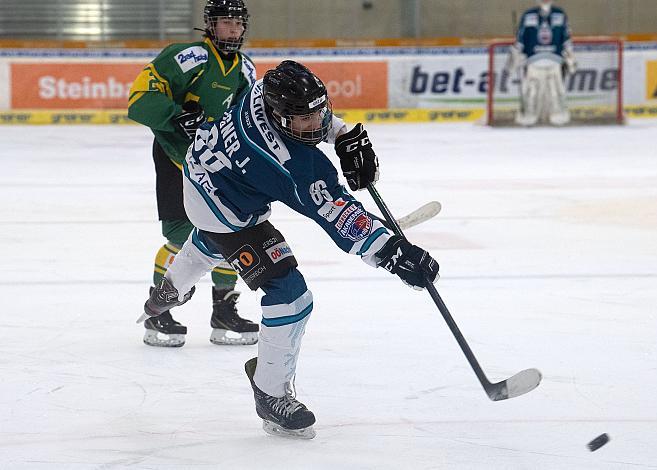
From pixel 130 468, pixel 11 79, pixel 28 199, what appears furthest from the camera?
pixel 11 79

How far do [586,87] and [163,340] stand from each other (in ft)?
34.0

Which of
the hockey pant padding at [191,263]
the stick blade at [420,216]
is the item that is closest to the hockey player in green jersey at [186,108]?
the hockey pant padding at [191,263]

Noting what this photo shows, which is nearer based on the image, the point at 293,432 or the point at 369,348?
the point at 293,432

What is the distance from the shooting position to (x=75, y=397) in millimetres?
3219

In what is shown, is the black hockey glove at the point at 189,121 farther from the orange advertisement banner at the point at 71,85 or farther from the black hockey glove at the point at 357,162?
the orange advertisement banner at the point at 71,85

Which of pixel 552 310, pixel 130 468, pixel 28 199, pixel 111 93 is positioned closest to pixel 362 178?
pixel 130 468

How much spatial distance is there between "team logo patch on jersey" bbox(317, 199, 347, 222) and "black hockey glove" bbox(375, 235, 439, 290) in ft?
0.45

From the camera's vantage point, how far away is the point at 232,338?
390 cm

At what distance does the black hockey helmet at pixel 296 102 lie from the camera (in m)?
2.68

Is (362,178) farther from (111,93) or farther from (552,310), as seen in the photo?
(111,93)

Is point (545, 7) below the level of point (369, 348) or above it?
above

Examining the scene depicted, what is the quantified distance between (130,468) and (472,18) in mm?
14311

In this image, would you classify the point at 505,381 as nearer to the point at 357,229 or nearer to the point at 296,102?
the point at 357,229

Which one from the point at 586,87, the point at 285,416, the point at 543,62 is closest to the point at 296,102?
the point at 285,416
